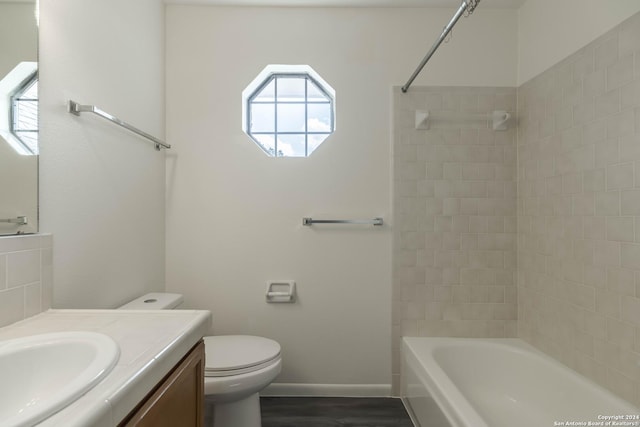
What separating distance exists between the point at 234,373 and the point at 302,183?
112 cm

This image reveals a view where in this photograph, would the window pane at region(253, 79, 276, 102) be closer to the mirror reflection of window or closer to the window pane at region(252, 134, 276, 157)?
the window pane at region(252, 134, 276, 157)

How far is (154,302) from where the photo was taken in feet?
5.37

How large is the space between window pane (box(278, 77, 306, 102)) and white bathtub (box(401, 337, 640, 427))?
1.74 meters

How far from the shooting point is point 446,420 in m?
1.29

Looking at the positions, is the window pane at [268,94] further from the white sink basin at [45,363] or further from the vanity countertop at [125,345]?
the white sink basin at [45,363]

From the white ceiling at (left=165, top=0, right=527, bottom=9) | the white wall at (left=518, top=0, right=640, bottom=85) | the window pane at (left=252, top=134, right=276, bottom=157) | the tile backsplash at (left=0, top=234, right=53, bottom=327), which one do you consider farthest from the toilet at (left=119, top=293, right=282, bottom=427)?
the white wall at (left=518, top=0, right=640, bottom=85)

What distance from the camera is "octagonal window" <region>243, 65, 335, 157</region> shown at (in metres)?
2.21

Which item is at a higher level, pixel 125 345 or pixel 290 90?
pixel 290 90

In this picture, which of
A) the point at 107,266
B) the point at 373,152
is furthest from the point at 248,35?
the point at 107,266

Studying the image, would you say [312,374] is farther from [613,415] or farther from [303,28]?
[303,28]

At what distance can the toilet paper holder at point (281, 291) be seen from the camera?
1980 millimetres

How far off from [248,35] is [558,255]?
2.20 metres

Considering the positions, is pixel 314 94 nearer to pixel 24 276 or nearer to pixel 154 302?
pixel 154 302

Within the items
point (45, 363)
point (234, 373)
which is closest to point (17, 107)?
point (45, 363)
